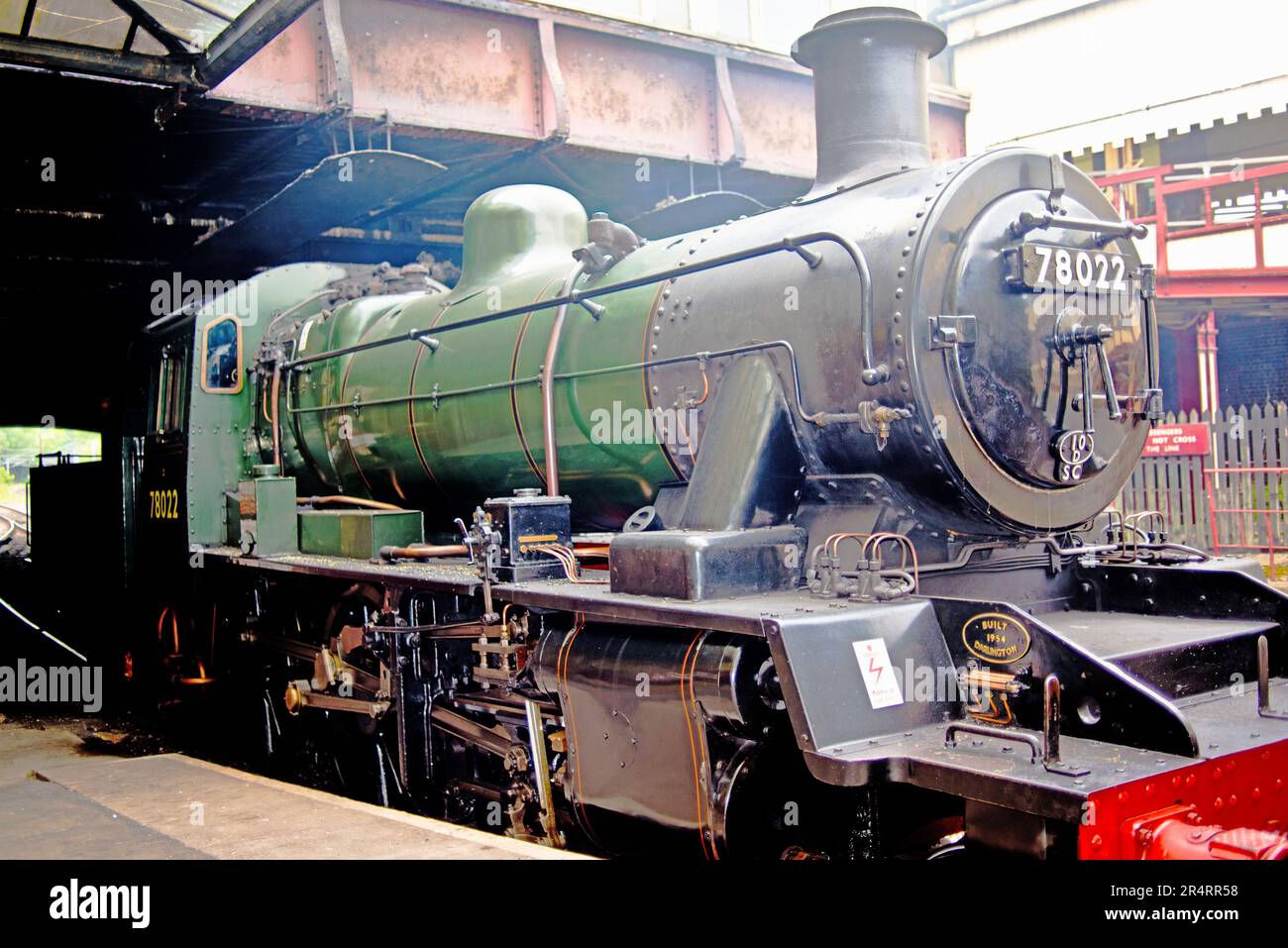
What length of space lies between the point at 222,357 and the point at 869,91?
15.3 feet

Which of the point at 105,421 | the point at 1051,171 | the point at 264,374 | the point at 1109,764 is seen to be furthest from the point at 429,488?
the point at 105,421

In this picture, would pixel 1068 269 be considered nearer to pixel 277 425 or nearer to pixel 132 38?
pixel 277 425

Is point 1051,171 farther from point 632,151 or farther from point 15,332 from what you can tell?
point 15,332

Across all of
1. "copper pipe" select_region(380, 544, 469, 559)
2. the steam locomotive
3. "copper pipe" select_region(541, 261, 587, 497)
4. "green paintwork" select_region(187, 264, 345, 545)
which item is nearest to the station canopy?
"green paintwork" select_region(187, 264, 345, 545)

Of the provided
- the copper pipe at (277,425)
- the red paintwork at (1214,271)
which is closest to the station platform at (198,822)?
the copper pipe at (277,425)

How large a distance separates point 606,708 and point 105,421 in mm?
7666

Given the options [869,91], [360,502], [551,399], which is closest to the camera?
[869,91]

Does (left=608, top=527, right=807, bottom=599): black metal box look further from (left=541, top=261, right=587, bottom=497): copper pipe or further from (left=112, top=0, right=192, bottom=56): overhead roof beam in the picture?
(left=112, top=0, right=192, bottom=56): overhead roof beam

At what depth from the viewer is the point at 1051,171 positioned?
3.93 meters

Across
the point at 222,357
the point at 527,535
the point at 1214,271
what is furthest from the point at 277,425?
the point at 1214,271

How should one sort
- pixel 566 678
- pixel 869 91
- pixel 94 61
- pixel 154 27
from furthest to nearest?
pixel 94 61
pixel 154 27
pixel 869 91
pixel 566 678

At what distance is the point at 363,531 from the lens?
5758 mm

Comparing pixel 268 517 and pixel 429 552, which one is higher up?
pixel 268 517

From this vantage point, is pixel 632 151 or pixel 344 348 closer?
pixel 344 348
